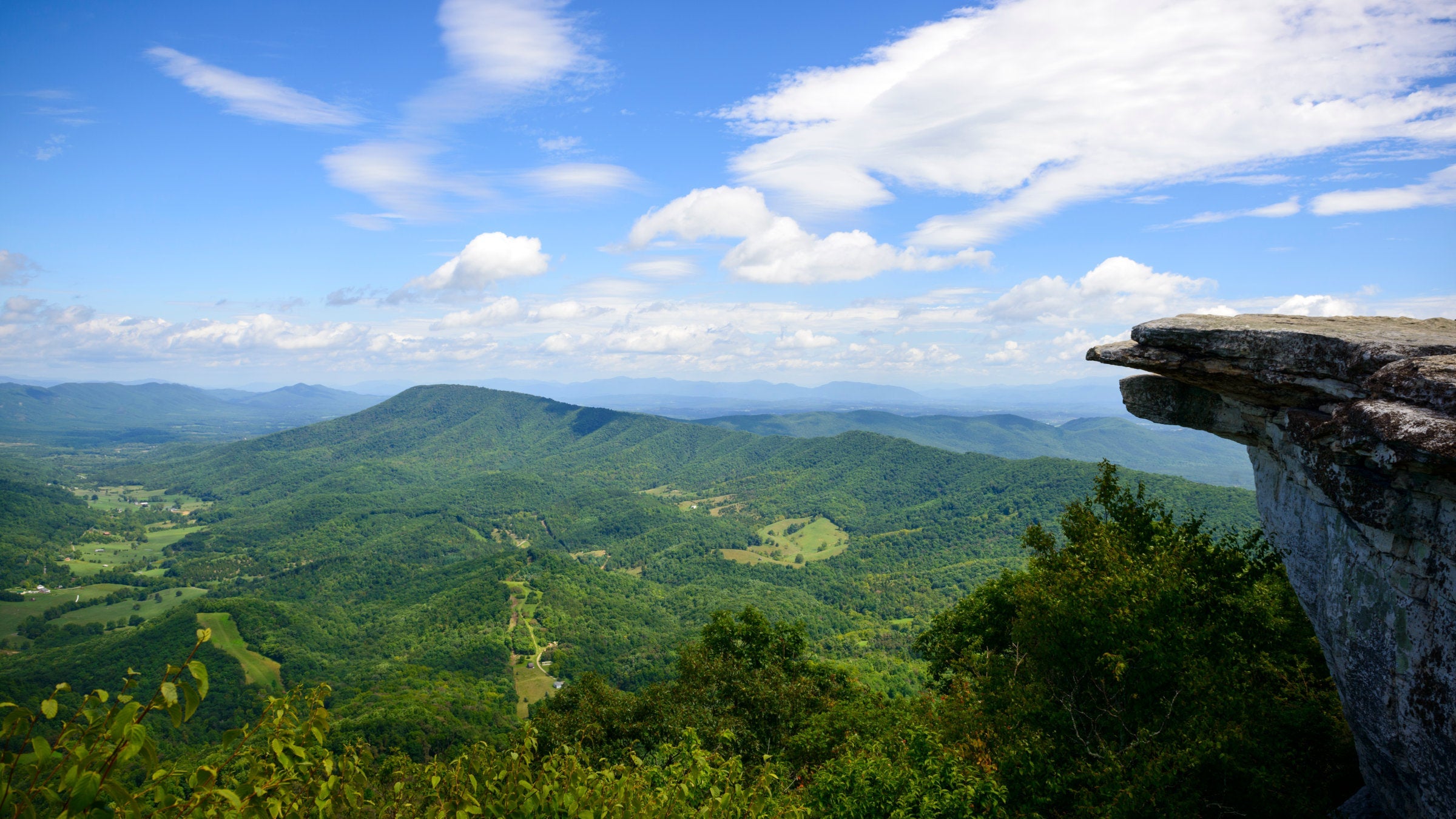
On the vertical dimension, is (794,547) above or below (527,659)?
below

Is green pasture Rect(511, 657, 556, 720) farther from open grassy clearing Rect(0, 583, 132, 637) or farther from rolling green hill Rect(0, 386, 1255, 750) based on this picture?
open grassy clearing Rect(0, 583, 132, 637)

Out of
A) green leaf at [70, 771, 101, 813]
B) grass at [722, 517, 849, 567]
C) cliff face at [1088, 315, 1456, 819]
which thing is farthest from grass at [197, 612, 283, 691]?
cliff face at [1088, 315, 1456, 819]

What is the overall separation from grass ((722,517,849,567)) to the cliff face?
6046 inches

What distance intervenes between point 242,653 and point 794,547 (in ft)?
414

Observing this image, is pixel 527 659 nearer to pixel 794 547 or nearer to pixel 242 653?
pixel 242 653

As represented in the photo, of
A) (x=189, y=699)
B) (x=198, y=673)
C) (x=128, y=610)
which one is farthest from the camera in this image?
(x=128, y=610)

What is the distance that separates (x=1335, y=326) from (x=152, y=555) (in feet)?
742

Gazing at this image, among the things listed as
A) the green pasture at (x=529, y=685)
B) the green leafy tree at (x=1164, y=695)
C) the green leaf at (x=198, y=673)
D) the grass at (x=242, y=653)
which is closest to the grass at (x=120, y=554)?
the grass at (x=242, y=653)

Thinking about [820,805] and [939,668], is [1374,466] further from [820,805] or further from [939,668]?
[939,668]

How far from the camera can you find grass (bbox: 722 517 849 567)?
167500 millimetres

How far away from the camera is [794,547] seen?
594ft

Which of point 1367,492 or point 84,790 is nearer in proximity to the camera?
point 84,790

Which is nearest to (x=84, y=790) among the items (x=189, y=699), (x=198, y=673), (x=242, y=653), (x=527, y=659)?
(x=189, y=699)

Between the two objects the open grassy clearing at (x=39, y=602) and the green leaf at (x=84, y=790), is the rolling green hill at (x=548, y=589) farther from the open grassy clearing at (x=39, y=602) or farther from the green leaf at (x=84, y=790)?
the green leaf at (x=84, y=790)
